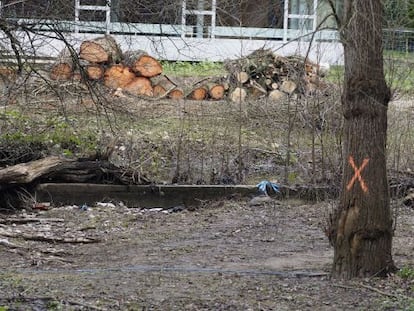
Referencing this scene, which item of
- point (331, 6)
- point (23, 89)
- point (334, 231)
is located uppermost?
point (331, 6)

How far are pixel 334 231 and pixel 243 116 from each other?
7698 mm

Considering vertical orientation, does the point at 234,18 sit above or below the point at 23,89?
above

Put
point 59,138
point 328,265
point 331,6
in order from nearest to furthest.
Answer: point 331,6 < point 328,265 < point 59,138

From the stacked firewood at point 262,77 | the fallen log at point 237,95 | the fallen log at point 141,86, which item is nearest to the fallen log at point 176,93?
the fallen log at point 141,86

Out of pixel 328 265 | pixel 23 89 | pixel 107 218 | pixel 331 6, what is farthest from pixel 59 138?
pixel 331 6

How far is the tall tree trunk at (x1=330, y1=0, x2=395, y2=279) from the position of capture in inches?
296

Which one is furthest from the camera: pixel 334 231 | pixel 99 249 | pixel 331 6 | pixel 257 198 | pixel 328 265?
pixel 257 198

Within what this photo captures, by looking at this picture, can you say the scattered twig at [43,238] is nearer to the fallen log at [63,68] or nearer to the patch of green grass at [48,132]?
the fallen log at [63,68]

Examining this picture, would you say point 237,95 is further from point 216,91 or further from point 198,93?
point 198,93

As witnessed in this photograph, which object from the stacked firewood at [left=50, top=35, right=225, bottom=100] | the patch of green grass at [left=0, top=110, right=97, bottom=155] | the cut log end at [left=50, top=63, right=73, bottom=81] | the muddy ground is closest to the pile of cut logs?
the stacked firewood at [left=50, top=35, right=225, bottom=100]

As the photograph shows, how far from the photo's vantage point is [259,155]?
1478 centimetres

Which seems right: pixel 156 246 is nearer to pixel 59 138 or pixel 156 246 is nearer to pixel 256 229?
pixel 256 229

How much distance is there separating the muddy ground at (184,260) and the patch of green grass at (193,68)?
8.04m

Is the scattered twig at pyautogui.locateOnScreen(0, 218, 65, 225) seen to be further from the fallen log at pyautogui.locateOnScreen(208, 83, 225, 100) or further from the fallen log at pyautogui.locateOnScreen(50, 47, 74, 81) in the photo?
the fallen log at pyautogui.locateOnScreen(208, 83, 225, 100)
